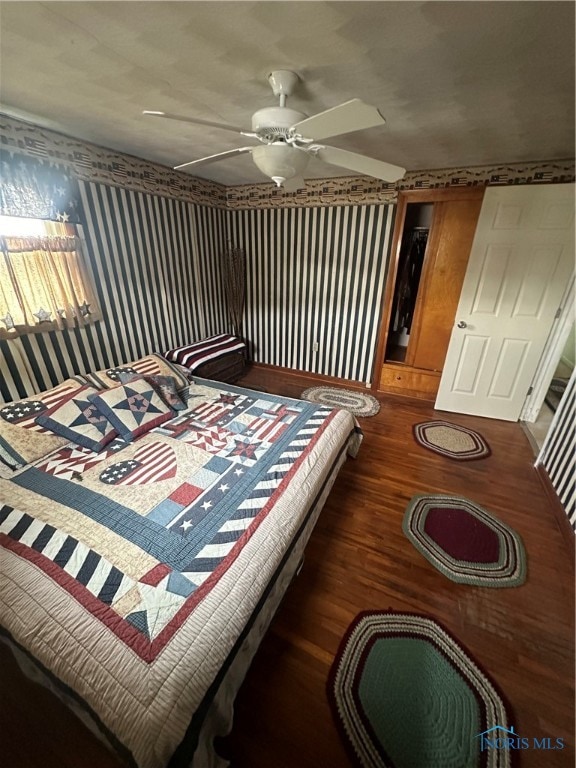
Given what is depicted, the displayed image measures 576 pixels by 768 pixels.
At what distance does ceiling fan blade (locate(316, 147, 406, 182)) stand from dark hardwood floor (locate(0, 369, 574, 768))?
2012 mm

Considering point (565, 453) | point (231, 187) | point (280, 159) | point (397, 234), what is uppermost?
point (231, 187)

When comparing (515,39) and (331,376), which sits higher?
(515,39)

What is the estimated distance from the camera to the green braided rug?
107cm

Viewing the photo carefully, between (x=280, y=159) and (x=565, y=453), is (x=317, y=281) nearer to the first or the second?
(x=280, y=159)

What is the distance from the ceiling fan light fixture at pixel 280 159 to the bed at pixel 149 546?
58.0 inches

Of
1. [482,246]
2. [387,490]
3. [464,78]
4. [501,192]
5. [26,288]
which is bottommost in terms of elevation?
[387,490]

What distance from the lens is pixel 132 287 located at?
9.32 feet

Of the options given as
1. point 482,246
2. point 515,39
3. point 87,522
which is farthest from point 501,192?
point 87,522

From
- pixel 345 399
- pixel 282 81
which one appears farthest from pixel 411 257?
pixel 282 81

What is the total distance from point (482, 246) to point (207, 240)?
2.97 metres

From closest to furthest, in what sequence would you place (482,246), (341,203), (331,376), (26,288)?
(26,288)
(482,246)
(341,203)
(331,376)

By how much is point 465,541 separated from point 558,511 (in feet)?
2.52

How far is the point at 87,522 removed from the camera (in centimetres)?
132

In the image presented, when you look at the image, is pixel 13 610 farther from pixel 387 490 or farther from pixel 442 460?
pixel 442 460
